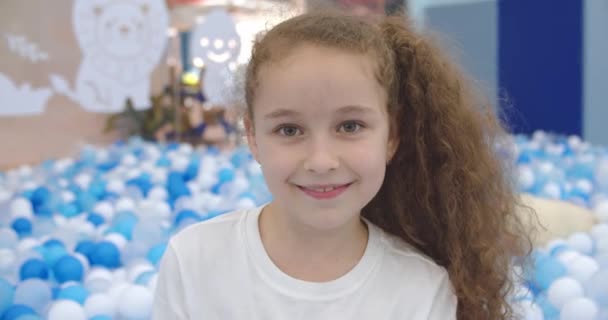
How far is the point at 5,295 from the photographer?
4.62ft

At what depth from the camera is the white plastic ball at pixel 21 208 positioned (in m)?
2.33

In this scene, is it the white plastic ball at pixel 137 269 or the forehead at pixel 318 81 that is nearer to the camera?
the forehead at pixel 318 81

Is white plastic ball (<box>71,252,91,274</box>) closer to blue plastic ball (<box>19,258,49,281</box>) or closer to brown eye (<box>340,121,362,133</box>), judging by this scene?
blue plastic ball (<box>19,258,49,281</box>)

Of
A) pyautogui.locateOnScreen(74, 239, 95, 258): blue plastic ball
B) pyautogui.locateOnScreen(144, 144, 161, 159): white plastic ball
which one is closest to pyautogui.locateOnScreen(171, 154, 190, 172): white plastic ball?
pyautogui.locateOnScreen(144, 144, 161, 159): white plastic ball

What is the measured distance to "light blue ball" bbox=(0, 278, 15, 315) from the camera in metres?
1.40

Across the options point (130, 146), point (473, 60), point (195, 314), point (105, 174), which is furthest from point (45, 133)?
point (195, 314)

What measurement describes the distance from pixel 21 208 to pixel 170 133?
2247 mm

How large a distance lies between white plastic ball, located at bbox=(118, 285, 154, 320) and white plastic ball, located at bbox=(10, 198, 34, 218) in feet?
3.38

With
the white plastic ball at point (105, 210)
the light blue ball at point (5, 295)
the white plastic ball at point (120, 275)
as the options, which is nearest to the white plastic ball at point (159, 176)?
the white plastic ball at point (105, 210)

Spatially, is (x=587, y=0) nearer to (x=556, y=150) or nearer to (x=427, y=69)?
(x=556, y=150)

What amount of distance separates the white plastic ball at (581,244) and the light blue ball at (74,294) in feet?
4.10

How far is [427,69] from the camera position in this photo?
1.13m

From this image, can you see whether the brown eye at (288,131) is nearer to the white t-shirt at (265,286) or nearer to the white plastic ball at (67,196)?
the white t-shirt at (265,286)

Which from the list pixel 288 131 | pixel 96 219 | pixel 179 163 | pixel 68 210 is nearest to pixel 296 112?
pixel 288 131
